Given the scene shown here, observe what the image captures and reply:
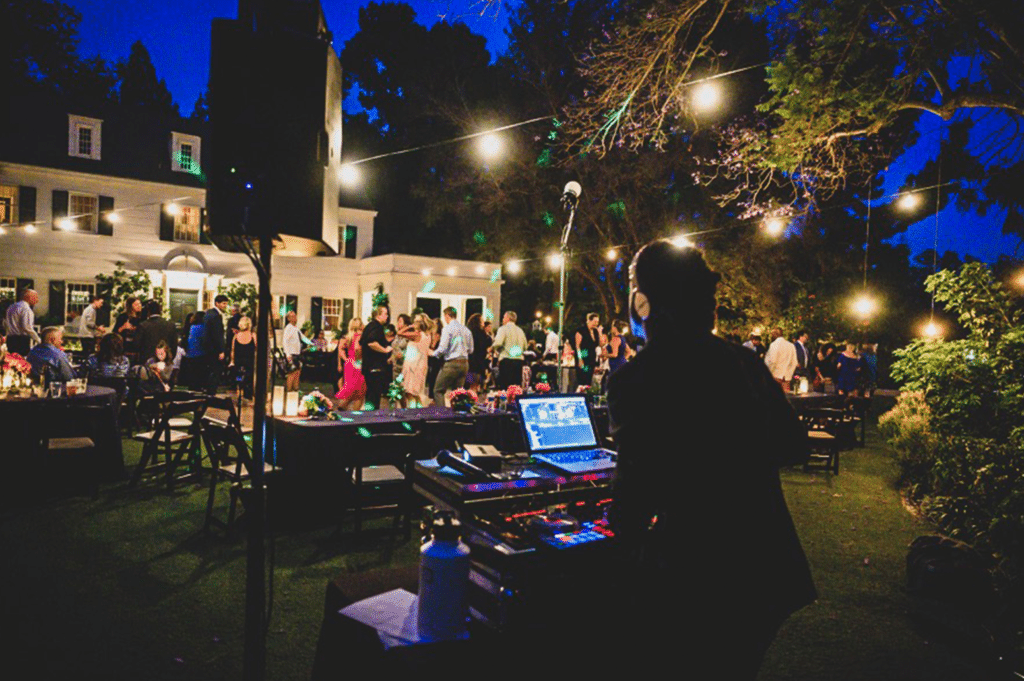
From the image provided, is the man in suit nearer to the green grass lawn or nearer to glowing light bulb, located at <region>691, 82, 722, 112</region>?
the green grass lawn

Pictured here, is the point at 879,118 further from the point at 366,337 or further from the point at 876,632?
the point at 366,337

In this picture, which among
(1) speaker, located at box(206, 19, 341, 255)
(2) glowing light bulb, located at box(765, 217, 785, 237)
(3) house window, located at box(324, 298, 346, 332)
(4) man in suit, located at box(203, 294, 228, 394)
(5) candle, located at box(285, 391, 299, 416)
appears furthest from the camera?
(3) house window, located at box(324, 298, 346, 332)

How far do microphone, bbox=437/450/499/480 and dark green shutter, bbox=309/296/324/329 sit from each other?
22.4 metres

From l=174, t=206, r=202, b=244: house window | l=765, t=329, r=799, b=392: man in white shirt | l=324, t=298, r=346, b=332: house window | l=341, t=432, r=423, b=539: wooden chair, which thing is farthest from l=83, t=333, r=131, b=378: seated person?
l=324, t=298, r=346, b=332: house window

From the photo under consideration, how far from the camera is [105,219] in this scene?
20.2 m

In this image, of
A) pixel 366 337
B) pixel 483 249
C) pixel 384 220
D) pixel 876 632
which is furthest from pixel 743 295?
pixel 384 220

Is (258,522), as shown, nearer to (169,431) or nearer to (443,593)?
(443,593)

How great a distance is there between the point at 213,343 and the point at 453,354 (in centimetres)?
415

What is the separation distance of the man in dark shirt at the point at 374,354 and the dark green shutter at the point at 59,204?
1581 cm

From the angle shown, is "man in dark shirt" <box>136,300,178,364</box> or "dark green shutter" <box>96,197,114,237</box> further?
"dark green shutter" <box>96,197,114,237</box>

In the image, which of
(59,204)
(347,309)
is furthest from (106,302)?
(347,309)

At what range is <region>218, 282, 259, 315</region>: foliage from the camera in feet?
68.0

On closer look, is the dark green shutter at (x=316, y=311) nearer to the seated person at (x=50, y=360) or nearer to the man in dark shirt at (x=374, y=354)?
the man in dark shirt at (x=374, y=354)

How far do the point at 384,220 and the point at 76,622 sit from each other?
33166mm
